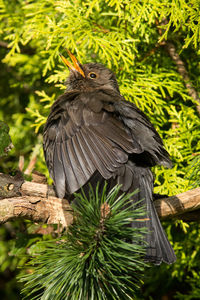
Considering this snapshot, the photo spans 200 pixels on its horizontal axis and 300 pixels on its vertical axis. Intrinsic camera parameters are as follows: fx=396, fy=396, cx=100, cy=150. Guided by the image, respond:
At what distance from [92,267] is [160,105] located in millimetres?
1778

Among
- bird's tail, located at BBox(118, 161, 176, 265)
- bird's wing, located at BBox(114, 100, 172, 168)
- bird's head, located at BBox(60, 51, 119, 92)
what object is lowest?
bird's tail, located at BBox(118, 161, 176, 265)

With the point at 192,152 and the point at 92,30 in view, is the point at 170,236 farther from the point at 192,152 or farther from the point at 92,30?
the point at 92,30

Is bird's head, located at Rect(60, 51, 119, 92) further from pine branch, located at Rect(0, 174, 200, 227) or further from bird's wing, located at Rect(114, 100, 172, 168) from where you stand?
pine branch, located at Rect(0, 174, 200, 227)

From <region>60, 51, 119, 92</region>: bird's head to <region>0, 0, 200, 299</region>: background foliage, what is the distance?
0.08 meters

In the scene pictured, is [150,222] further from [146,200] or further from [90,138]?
[90,138]

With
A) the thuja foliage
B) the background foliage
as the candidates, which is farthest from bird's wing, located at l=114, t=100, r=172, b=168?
the thuja foliage

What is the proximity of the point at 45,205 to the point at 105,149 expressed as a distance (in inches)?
17.9

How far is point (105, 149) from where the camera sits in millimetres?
2162

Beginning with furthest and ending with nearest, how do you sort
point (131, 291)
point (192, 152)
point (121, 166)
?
point (192, 152), point (121, 166), point (131, 291)

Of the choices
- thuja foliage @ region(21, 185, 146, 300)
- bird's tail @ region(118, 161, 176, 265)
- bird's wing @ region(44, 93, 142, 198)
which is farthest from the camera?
bird's wing @ region(44, 93, 142, 198)

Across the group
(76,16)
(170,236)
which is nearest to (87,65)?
(76,16)

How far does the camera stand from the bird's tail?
2008 millimetres

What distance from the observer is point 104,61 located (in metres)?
3.14

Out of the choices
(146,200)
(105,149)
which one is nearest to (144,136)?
(105,149)
